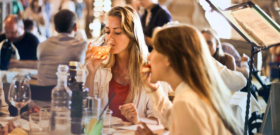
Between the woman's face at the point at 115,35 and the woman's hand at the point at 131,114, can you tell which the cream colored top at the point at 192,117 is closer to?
the woman's hand at the point at 131,114

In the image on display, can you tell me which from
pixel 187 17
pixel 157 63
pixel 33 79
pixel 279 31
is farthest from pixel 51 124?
pixel 187 17

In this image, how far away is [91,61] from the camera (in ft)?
6.34

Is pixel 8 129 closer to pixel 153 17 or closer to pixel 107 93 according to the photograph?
pixel 107 93

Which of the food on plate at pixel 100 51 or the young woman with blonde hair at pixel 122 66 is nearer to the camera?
the food on plate at pixel 100 51

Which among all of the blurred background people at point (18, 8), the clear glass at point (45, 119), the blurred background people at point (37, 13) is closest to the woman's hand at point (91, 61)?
the clear glass at point (45, 119)

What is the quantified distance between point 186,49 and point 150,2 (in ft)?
9.74

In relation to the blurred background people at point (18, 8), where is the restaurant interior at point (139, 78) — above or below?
below

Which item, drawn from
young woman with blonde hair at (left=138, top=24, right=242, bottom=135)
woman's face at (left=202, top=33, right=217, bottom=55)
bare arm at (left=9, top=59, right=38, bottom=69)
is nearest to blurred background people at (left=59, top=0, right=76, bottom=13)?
bare arm at (left=9, top=59, right=38, bottom=69)

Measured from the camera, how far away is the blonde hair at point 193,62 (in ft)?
3.33

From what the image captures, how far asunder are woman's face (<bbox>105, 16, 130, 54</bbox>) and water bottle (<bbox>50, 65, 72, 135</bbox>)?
0.75 metres

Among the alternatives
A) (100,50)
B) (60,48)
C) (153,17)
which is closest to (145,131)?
(100,50)

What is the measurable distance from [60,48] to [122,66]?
58.3 inches

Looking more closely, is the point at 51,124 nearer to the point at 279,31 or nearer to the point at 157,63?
the point at 157,63

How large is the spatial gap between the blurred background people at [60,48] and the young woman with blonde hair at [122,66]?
1.38 m
